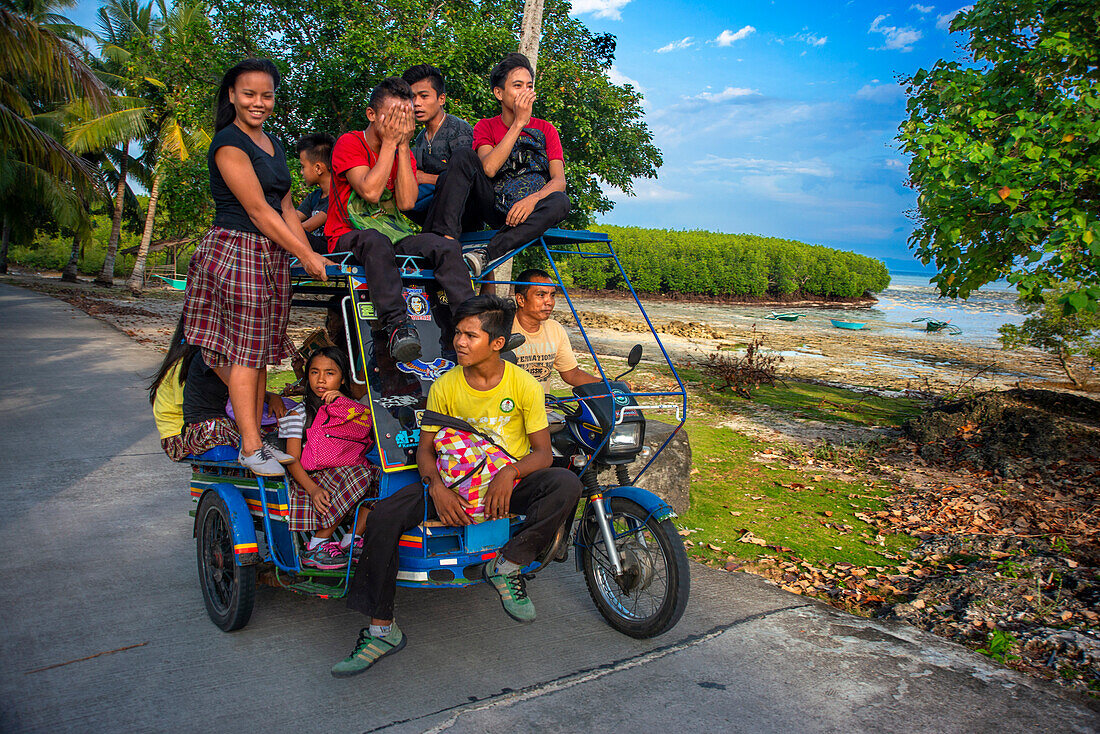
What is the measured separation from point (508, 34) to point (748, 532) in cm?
1133

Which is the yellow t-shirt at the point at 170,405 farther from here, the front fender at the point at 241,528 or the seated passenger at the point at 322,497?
the seated passenger at the point at 322,497

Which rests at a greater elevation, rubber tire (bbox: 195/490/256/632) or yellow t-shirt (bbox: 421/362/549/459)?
yellow t-shirt (bbox: 421/362/549/459)

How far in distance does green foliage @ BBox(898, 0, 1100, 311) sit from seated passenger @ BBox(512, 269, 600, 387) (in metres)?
4.48

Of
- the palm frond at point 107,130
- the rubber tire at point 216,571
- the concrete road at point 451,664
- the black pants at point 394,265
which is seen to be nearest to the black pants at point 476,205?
the black pants at point 394,265

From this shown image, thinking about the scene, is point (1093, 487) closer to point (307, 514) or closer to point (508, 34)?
point (307, 514)

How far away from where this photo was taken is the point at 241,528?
351 centimetres

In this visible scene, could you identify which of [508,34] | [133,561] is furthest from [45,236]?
[133,561]

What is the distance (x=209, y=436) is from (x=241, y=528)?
0.59m

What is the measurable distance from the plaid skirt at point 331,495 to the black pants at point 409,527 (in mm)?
332

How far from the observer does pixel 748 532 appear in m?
5.57

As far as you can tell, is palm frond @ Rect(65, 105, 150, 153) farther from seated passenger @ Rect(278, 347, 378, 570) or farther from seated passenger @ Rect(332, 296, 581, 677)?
seated passenger @ Rect(332, 296, 581, 677)

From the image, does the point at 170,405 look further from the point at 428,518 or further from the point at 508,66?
the point at 508,66

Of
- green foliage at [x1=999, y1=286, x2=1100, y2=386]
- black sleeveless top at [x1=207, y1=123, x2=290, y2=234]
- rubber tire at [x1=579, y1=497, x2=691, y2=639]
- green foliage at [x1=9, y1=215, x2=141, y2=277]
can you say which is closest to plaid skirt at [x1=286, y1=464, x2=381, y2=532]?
rubber tire at [x1=579, y1=497, x2=691, y2=639]

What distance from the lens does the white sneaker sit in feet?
11.4
